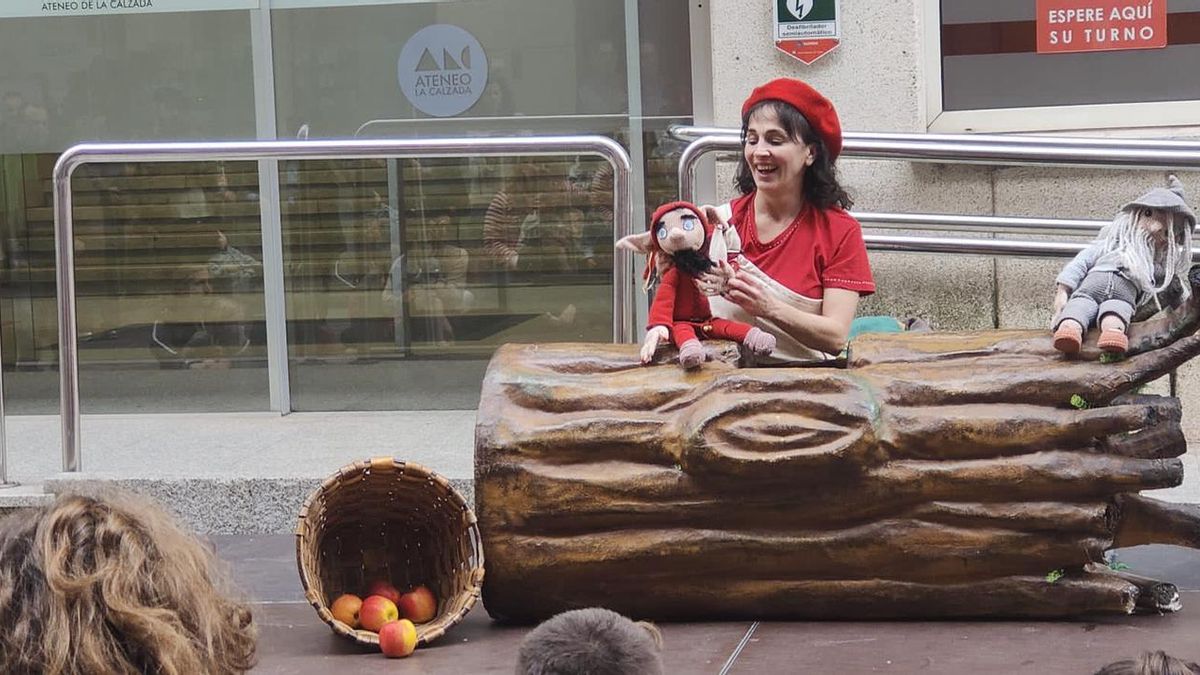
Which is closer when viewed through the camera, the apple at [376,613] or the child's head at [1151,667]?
the child's head at [1151,667]

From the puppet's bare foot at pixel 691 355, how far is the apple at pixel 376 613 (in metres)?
0.93

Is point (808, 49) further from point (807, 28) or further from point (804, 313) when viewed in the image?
point (804, 313)

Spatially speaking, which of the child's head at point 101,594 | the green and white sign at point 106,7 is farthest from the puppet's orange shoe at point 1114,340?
the green and white sign at point 106,7

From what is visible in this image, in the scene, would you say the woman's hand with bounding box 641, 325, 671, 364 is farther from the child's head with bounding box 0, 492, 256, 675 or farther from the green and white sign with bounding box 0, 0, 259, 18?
the green and white sign with bounding box 0, 0, 259, 18

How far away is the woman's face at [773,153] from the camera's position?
427 centimetres

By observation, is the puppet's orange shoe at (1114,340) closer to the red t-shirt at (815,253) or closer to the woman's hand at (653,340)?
the red t-shirt at (815,253)

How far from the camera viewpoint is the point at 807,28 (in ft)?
21.2

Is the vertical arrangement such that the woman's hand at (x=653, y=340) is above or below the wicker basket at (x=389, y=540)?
above

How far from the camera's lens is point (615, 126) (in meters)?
7.18

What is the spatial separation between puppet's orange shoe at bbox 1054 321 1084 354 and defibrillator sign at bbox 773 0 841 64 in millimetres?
2786

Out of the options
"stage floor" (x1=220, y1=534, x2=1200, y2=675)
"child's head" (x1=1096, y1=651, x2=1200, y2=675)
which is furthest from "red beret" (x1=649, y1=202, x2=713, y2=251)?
"child's head" (x1=1096, y1=651, x2=1200, y2=675)

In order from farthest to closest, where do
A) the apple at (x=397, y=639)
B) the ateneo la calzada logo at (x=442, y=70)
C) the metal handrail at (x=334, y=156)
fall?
the ateneo la calzada logo at (x=442, y=70) → the metal handrail at (x=334, y=156) → the apple at (x=397, y=639)

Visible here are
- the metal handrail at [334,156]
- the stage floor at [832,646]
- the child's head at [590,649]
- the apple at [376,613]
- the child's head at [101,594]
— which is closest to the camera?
the child's head at [101,594]

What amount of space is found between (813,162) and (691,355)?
678mm
